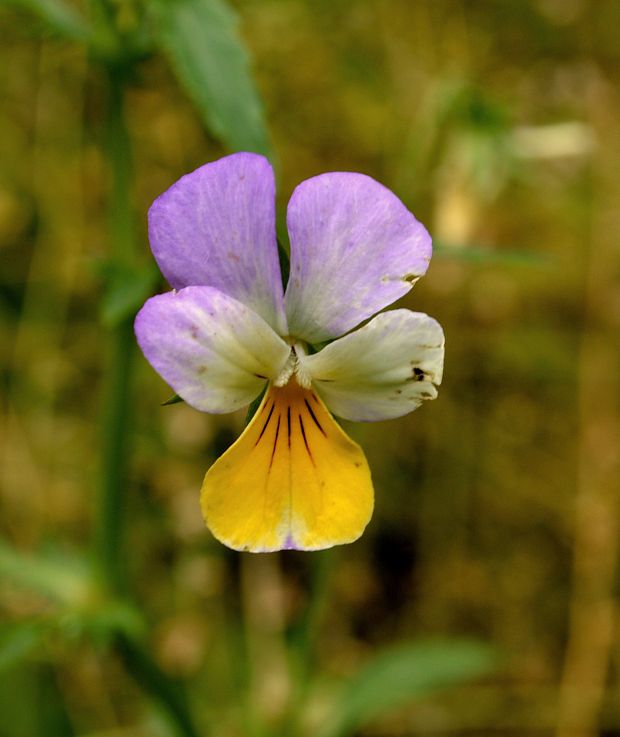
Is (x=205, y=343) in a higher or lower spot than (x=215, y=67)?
lower

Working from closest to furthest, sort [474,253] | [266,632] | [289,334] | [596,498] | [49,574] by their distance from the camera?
[289,334], [474,253], [49,574], [266,632], [596,498]

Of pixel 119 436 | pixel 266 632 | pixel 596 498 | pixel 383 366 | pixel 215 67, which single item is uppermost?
pixel 215 67

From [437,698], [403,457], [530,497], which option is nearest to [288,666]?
[437,698]

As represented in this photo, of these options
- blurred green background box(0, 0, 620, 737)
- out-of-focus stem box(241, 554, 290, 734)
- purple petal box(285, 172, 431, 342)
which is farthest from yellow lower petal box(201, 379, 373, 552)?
out-of-focus stem box(241, 554, 290, 734)

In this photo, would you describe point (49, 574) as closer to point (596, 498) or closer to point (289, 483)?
point (289, 483)

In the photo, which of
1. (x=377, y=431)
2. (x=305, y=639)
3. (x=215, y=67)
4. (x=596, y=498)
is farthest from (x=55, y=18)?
(x=596, y=498)

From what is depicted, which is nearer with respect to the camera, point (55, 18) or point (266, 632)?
point (55, 18)

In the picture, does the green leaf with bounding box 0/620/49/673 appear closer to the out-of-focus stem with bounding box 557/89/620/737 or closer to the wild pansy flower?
the wild pansy flower

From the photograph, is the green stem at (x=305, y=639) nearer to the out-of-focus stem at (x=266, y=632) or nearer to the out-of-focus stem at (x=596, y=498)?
the out-of-focus stem at (x=266, y=632)
